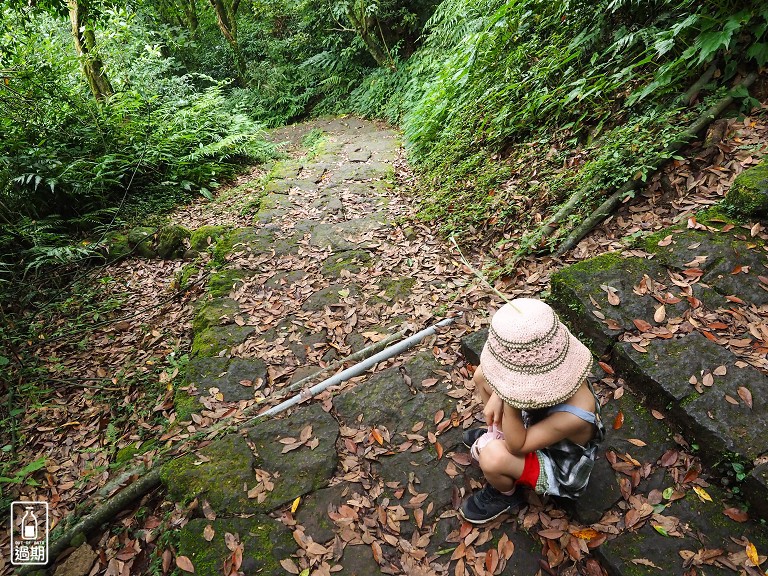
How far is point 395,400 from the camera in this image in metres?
3.29

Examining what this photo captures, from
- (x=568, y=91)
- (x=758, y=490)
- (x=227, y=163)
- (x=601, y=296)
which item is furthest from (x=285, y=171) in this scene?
(x=758, y=490)

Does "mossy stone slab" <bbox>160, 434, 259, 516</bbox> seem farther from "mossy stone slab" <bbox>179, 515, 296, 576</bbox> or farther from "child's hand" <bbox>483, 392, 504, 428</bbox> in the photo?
"child's hand" <bbox>483, 392, 504, 428</bbox>

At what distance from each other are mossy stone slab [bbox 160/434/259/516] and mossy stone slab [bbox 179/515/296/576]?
0.34ft

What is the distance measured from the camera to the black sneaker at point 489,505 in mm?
2402

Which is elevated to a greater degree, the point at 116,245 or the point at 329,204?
the point at 116,245

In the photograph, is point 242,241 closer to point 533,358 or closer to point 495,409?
point 495,409

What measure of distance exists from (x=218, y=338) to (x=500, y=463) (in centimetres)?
326

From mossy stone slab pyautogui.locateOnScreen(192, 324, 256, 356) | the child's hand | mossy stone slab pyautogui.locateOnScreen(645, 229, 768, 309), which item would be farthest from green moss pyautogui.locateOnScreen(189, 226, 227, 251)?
mossy stone slab pyautogui.locateOnScreen(645, 229, 768, 309)

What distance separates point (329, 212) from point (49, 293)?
421 cm

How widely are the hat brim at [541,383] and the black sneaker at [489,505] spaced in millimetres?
922

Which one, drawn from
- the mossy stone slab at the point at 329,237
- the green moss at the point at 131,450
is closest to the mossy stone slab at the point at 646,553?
the green moss at the point at 131,450

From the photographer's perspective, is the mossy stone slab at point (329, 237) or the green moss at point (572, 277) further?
the mossy stone slab at point (329, 237)

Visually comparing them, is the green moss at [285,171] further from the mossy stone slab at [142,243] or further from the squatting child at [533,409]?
the squatting child at [533,409]

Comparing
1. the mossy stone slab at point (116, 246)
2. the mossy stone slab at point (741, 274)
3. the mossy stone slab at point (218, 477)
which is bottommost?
the mossy stone slab at point (741, 274)
